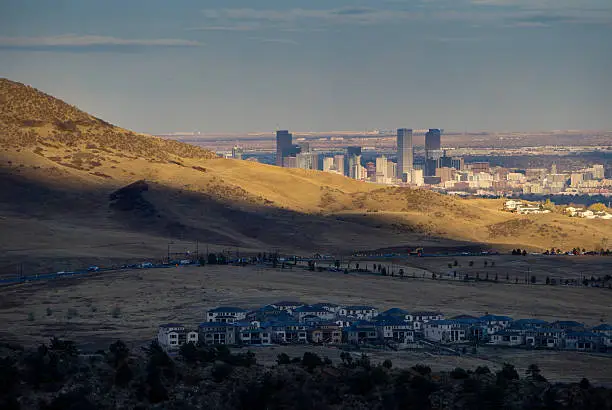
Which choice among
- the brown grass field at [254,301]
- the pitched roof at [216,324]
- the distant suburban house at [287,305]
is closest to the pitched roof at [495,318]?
the brown grass field at [254,301]

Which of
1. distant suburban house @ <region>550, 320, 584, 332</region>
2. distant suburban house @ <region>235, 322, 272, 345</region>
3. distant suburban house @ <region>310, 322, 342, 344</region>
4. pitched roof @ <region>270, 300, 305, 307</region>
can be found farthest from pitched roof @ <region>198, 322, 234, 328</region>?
distant suburban house @ <region>550, 320, 584, 332</region>

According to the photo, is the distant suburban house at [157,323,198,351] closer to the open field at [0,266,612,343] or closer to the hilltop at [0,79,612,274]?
the open field at [0,266,612,343]

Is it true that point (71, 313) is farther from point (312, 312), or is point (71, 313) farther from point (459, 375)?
point (459, 375)

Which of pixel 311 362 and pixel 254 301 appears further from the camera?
pixel 254 301

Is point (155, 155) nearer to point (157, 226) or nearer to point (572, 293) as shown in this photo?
point (157, 226)

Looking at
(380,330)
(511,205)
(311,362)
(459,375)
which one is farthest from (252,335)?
(511,205)

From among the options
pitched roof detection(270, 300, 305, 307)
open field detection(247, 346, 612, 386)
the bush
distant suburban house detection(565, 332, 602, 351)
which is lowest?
open field detection(247, 346, 612, 386)
